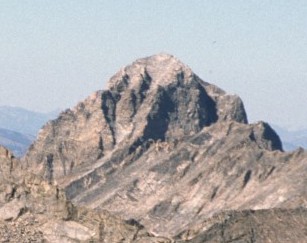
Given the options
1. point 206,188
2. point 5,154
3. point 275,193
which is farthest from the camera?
point 206,188

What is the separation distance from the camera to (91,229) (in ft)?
201

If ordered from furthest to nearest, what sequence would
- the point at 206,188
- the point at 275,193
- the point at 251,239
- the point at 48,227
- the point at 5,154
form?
the point at 206,188 < the point at 275,193 < the point at 251,239 < the point at 5,154 < the point at 48,227

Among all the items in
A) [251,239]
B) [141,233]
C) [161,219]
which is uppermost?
[141,233]

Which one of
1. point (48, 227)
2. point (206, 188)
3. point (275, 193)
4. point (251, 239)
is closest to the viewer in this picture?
point (48, 227)

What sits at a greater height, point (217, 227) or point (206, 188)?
point (217, 227)

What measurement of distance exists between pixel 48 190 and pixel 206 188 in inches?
4890

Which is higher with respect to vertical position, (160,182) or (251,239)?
(251,239)

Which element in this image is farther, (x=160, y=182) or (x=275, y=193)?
(x=160, y=182)

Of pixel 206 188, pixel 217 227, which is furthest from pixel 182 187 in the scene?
pixel 217 227

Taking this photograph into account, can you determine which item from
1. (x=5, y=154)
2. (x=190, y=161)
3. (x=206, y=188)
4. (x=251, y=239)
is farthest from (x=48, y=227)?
(x=190, y=161)

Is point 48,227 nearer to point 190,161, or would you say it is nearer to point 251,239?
point 251,239

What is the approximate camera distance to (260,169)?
18612 cm

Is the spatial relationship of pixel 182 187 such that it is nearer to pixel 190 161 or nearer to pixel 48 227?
pixel 190 161

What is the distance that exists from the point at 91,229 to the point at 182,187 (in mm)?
128215
